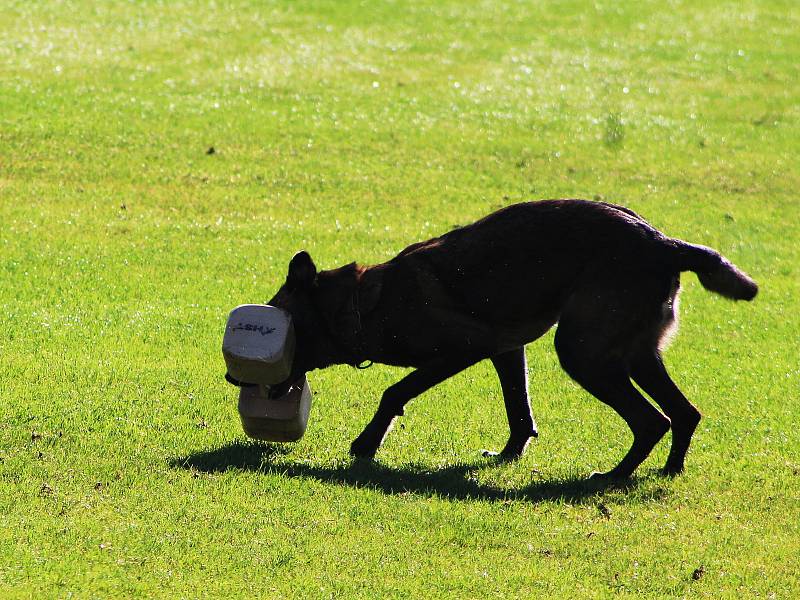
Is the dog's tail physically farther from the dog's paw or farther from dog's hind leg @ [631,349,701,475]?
the dog's paw

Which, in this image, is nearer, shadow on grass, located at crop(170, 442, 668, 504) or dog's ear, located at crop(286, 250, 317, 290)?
shadow on grass, located at crop(170, 442, 668, 504)

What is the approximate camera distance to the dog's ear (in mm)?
8625

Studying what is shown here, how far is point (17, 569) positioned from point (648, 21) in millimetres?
22912

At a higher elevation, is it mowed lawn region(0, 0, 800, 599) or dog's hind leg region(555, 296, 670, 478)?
dog's hind leg region(555, 296, 670, 478)

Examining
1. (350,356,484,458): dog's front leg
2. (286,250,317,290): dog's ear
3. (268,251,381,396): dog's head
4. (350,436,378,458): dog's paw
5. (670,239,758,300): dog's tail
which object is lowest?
(350,436,378,458): dog's paw

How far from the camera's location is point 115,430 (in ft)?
28.3

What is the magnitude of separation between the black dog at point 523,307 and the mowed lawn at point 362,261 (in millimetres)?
Result: 498

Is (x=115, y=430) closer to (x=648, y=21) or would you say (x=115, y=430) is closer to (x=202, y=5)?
(x=202, y=5)

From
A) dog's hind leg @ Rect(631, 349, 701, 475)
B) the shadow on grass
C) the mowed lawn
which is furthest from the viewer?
dog's hind leg @ Rect(631, 349, 701, 475)

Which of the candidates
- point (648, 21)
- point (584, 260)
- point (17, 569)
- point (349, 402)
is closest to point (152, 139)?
point (349, 402)

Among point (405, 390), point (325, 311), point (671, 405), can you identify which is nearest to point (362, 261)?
point (325, 311)

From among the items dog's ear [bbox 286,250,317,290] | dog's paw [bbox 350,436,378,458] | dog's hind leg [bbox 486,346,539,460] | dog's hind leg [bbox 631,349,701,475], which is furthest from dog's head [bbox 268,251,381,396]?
dog's hind leg [bbox 631,349,701,475]

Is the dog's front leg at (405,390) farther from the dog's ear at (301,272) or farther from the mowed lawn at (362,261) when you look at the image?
the dog's ear at (301,272)

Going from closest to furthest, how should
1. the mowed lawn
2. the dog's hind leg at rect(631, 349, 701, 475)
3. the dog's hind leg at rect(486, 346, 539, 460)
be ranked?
the mowed lawn → the dog's hind leg at rect(631, 349, 701, 475) → the dog's hind leg at rect(486, 346, 539, 460)
